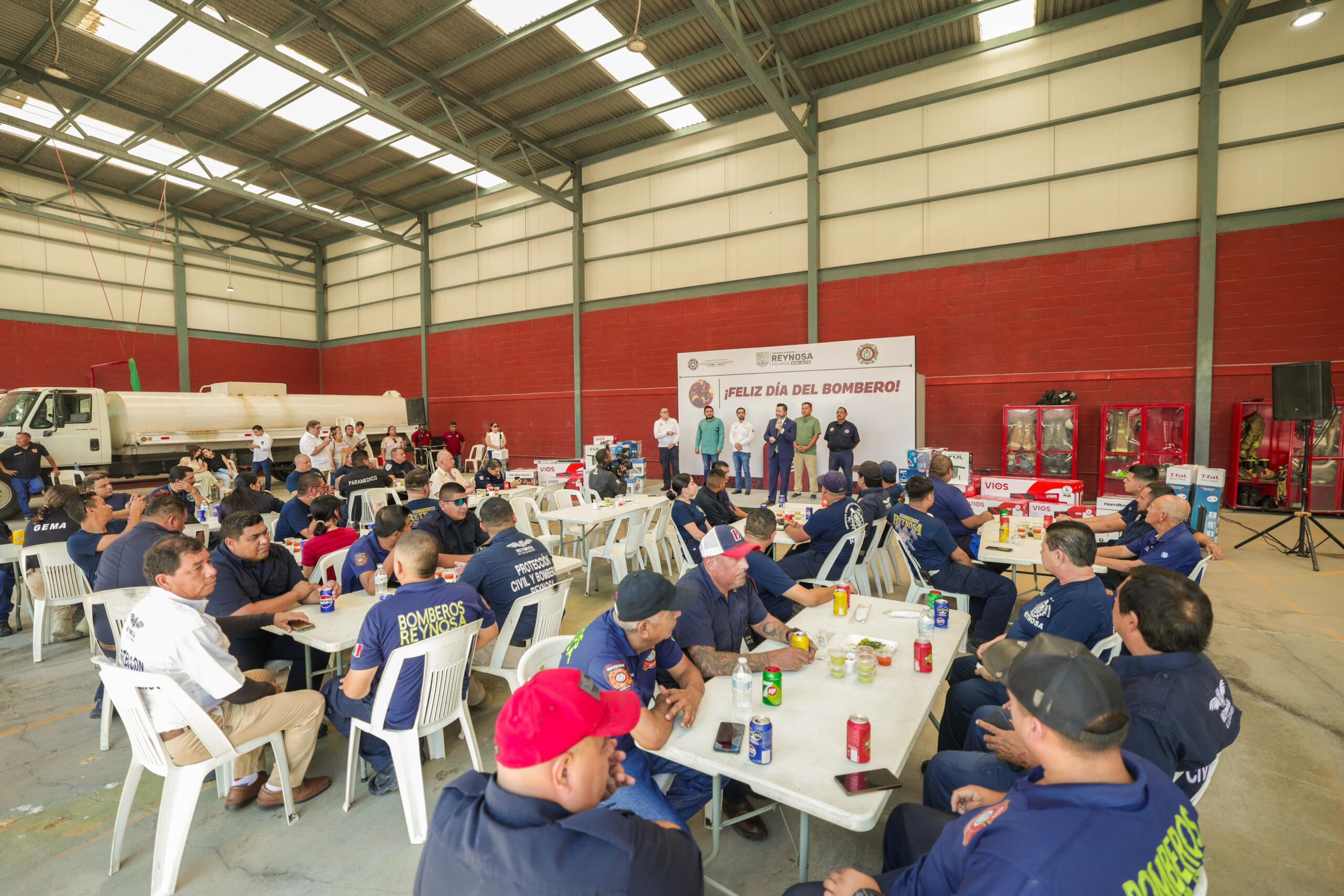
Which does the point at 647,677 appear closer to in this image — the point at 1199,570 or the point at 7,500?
the point at 1199,570

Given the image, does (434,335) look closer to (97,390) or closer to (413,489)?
(97,390)

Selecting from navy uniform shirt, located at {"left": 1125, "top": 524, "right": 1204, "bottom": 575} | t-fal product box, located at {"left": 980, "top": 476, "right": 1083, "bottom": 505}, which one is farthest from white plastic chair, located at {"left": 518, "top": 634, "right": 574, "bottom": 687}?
t-fal product box, located at {"left": 980, "top": 476, "right": 1083, "bottom": 505}

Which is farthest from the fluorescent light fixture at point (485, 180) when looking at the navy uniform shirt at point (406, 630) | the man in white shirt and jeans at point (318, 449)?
the navy uniform shirt at point (406, 630)

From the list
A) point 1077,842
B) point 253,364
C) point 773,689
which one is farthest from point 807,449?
point 253,364

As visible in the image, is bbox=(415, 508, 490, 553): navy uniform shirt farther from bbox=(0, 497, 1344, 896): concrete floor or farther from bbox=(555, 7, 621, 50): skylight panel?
bbox=(555, 7, 621, 50): skylight panel

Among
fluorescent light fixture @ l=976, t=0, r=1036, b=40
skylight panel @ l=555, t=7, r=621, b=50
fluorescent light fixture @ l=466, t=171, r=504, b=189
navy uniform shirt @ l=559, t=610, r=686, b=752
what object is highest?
fluorescent light fixture @ l=976, t=0, r=1036, b=40

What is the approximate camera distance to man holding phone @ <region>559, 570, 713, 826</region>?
1.99 meters

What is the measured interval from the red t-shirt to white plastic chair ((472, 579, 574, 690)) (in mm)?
1702

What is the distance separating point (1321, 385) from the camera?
7000mm

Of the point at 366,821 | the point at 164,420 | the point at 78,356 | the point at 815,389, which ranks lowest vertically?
the point at 366,821

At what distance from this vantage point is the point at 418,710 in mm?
2627

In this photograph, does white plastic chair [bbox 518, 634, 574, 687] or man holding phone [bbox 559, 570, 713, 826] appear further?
white plastic chair [bbox 518, 634, 574, 687]

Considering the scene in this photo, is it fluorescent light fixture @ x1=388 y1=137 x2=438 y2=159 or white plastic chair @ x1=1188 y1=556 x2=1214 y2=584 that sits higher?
fluorescent light fixture @ x1=388 y1=137 x2=438 y2=159

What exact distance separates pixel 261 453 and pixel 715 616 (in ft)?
45.3
